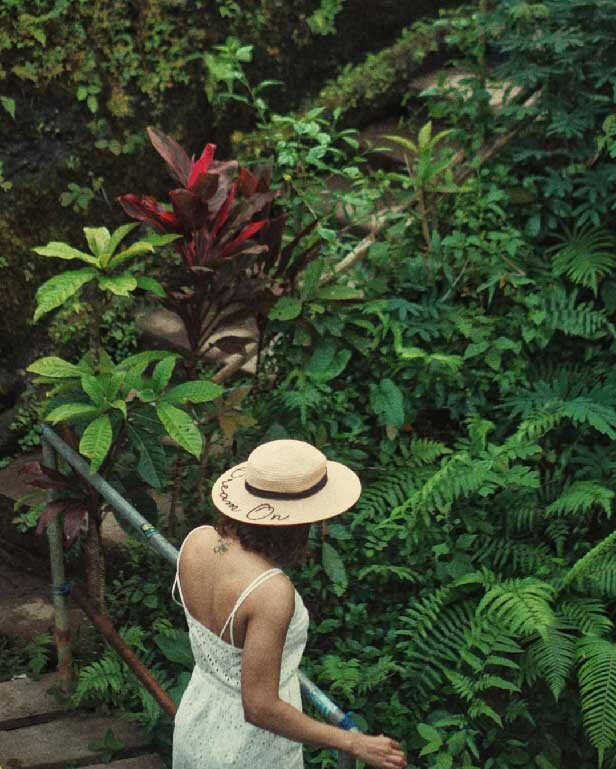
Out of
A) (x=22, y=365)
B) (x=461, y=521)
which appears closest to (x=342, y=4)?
(x=22, y=365)

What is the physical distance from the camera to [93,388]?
12.6 feet

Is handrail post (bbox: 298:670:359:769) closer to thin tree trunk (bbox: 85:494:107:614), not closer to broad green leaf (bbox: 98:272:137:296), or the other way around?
thin tree trunk (bbox: 85:494:107:614)

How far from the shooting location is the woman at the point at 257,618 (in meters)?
2.53

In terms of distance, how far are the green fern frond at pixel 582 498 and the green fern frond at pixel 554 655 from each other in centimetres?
A: 59

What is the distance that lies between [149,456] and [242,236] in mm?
1169

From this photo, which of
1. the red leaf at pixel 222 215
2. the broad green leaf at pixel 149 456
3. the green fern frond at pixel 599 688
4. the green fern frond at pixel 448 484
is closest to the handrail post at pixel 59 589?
the broad green leaf at pixel 149 456

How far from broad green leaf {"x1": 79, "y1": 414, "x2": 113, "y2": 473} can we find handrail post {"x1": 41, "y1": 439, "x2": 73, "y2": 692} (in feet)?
0.99

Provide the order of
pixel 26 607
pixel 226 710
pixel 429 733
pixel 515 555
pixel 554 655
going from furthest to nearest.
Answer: pixel 26 607, pixel 515 555, pixel 554 655, pixel 429 733, pixel 226 710

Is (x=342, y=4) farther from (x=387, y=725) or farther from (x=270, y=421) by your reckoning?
(x=387, y=725)

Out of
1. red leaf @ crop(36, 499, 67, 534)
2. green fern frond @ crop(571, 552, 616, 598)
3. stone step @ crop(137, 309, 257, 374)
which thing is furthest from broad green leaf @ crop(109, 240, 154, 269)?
green fern frond @ crop(571, 552, 616, 598)

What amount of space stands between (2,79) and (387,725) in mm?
4268

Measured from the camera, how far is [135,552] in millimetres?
5180

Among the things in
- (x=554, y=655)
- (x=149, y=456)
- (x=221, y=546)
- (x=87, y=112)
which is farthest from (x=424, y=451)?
(x=87, y=112)

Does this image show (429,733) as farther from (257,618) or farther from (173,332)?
(173,332)
